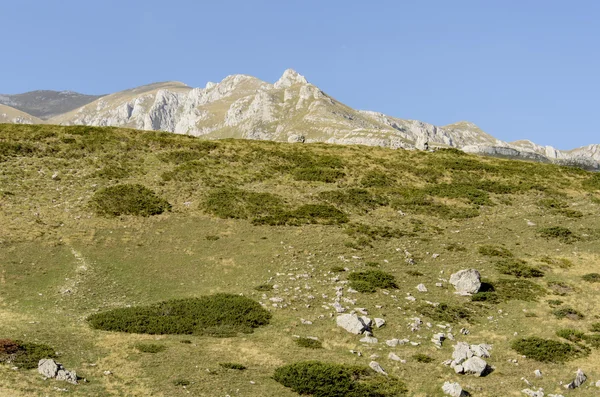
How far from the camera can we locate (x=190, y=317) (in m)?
26.9

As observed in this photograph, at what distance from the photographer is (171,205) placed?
4481 centimetres

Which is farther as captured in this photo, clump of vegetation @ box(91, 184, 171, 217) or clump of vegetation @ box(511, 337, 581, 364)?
clump of vegetation @ box(91, 184, 171, 217)

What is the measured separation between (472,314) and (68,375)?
21.9m

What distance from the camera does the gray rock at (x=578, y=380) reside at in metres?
20.6

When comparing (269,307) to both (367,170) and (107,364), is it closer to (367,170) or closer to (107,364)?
(107,364)

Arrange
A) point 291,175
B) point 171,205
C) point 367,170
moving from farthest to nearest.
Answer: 1. point 367,170
2. point 291,175
3. point 171,205

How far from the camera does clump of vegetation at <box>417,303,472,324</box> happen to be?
27.7 metres

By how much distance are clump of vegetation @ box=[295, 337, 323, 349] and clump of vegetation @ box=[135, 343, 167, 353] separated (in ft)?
22.0

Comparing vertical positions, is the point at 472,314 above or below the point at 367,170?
below

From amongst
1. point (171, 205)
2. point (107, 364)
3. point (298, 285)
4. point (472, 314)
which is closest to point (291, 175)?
point (171, 205)

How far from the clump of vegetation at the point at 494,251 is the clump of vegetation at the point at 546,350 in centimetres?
1429

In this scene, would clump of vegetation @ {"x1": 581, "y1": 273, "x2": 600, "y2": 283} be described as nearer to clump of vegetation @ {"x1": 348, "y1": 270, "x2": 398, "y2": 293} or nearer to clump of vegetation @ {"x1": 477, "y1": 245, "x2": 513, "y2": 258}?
clump of vegetation @ {"x1": 477, "y1": 245, "x2": 513, "y2": 258}

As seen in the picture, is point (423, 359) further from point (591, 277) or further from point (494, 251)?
point (494, 251)

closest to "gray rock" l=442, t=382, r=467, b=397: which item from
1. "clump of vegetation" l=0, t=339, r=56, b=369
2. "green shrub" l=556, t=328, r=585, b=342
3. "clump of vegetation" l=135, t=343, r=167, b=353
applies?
"green shrub" l=556, t=328, r=585, b=342
